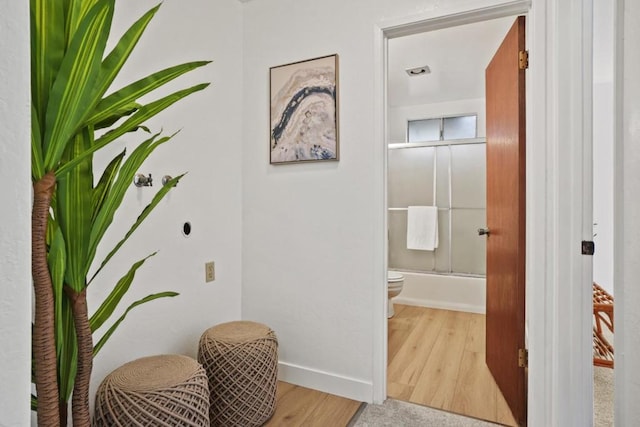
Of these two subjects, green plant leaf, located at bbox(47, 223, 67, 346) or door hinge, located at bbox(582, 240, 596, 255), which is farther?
door hinge, located at bbox(582, 240, 596, 255)

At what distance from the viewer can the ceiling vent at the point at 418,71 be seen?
3287mm

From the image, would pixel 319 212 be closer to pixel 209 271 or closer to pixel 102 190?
pixel 209 271

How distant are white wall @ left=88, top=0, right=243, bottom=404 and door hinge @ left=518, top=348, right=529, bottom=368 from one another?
5.47ft

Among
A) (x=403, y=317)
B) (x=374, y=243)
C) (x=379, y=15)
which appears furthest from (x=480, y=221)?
(x=379, y=15)

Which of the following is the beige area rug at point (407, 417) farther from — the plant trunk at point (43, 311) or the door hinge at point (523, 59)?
the door hinge at point (523, 59)

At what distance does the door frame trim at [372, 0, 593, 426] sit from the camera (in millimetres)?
1435

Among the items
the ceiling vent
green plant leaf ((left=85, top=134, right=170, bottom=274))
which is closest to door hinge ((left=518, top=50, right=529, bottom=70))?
the ceiling vent

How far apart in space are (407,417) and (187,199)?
165 centimetres

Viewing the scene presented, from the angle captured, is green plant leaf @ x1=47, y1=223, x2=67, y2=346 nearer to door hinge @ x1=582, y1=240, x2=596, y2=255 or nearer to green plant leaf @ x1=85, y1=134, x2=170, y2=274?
green plant leaf @ x1=85, y1=134, x2=170, y2=274

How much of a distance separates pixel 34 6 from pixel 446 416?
2.22m

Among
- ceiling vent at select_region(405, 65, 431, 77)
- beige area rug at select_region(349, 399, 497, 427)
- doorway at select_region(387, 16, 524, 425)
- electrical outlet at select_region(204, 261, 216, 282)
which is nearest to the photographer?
beige area rug at select_region(349, 399, 497, 427)

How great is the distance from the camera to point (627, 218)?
690 millimetres

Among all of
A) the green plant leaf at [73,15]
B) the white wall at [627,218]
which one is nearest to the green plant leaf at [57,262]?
the green plant leaf at [73,15]

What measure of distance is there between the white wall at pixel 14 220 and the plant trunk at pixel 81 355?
580mm
